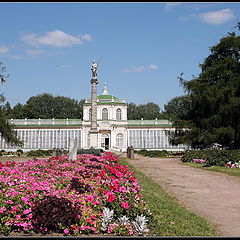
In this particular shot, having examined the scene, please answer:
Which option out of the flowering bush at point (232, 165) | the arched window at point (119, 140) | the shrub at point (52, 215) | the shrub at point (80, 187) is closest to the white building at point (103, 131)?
the arched window at point (119, 140)

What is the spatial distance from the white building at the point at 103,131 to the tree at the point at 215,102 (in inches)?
1046

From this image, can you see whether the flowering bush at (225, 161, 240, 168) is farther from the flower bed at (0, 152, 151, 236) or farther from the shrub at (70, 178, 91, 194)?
the shrub at (70, 178, 91, 194)

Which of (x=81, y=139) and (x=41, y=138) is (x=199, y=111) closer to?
(x=81, y=139)

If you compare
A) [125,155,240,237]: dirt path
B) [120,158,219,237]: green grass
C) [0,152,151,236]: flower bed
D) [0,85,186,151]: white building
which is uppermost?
[0,85,186,151]: white building

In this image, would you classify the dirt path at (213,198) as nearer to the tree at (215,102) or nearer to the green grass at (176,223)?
the green grass at (176,223)

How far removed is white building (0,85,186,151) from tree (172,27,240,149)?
87.2 feet

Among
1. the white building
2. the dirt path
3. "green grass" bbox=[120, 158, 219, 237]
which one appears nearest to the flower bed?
"green grass" bbox=[120, 158, 219, 237]

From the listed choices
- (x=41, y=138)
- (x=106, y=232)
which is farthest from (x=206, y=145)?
(x=41, y=138)

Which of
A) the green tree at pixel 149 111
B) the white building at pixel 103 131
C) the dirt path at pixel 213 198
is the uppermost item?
the green tree at pixel 149 111

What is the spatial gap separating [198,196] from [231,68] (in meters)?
22.0

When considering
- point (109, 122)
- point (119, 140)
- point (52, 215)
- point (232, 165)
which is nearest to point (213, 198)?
point (52, 215)

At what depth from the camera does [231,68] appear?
29609 mm

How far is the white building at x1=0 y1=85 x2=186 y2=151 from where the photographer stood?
193ft

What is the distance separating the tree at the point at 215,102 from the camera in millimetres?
27641
